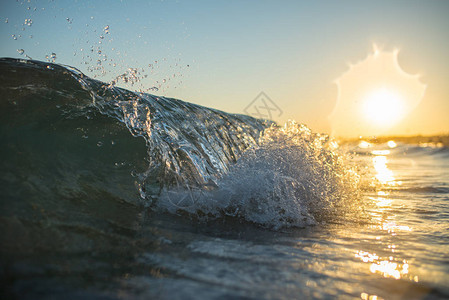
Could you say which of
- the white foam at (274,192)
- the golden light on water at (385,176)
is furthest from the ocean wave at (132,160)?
the golden light on water at (385,176)

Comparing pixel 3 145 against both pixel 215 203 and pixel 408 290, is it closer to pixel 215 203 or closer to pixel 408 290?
pixel 215 203

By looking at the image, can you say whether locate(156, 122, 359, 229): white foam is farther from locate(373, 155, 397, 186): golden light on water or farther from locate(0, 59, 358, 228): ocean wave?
locate(373, 155, 397, 186): golden light on water

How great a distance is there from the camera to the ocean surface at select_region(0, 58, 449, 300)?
59.6 inches

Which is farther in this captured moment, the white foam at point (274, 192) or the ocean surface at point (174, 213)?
the white foam at point (274, 192)

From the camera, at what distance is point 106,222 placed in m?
2.21

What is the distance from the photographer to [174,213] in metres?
2.82

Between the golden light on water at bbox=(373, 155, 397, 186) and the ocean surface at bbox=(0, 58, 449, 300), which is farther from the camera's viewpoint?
the golden light on water at bbox=(373, 155, 397, 186)

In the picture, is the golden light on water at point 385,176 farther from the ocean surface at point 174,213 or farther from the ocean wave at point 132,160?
the ocean wave at point 132,160

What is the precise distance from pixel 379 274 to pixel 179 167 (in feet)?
6.84

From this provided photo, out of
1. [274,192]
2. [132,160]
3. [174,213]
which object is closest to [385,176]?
[274,192]

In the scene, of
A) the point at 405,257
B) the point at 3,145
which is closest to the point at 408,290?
the point at 405,257

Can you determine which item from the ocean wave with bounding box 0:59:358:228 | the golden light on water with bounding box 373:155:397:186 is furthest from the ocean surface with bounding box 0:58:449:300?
the golden light on water with bounding box 373:155:397:186

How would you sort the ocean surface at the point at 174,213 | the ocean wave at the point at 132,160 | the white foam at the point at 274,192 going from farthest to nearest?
the white foam at the point at 274,192, the ocean wave at the point at 132,160, the ocean surface at the point at 174,213

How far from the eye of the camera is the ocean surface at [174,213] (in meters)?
1.51
